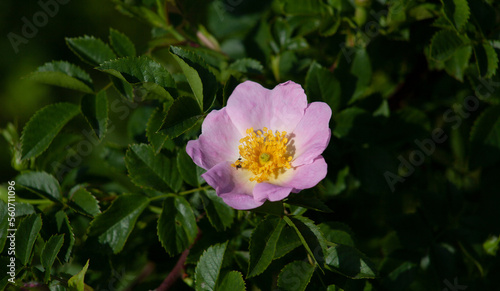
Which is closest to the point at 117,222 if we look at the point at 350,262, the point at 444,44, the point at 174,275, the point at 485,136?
the point at 174,275

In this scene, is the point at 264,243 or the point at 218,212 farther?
the point at 218,212

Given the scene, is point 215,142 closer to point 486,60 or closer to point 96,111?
point 96,111

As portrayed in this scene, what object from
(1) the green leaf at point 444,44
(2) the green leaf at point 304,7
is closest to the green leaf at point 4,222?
(2) the green leaf at point 304,7

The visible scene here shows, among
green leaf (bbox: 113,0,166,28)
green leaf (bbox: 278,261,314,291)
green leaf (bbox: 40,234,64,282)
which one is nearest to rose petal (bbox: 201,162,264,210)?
green leaf (bbox: 278,261,314,291)

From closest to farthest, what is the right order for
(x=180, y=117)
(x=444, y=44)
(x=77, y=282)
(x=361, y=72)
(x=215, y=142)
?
(x=77, y=282), (x=180, y=117), (x=215, y=142), (x=444, y=44), (x=361, y=72)

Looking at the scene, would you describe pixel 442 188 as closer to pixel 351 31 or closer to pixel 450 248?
pixel 450 248

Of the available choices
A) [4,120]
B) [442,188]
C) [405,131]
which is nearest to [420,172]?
[442,188]

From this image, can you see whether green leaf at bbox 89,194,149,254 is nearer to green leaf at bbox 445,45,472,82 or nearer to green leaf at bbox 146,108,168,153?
green leaf at bbox 146,108,168,153
